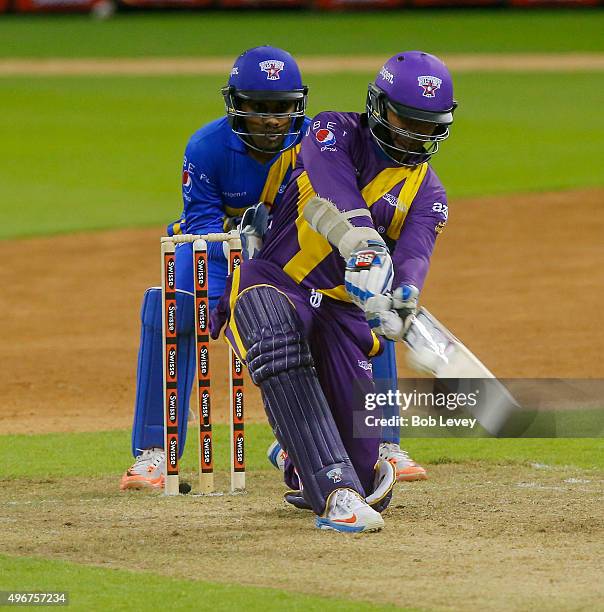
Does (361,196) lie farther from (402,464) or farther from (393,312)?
(402,464)

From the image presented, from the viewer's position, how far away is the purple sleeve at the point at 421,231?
6.37 metres

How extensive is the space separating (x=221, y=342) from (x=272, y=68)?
4.42 meters

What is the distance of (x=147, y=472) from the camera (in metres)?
7.64

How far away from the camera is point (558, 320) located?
12.4 m

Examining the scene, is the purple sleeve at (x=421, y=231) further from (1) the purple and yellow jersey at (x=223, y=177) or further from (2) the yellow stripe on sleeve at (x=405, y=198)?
(1) the purple and yellow jersey at (x=223, y=177)

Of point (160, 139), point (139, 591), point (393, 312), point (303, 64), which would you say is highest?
point (303, 64)

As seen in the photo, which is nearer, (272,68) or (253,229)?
(253,229)

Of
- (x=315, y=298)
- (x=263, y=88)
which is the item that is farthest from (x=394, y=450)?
(x=263, y=88)

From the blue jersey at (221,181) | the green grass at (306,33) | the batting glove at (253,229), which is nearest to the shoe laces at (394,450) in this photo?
the blue jersey at (221,181)

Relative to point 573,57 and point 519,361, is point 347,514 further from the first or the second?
point 573,57

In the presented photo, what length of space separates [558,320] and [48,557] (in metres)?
7.22

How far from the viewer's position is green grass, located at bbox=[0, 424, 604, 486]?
8.22 meters

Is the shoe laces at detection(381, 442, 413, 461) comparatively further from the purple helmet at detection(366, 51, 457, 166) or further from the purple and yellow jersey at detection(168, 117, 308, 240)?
the purple helmet at detection(366, 51, 457, 166)

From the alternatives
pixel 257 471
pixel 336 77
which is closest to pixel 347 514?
pixel 257 471
